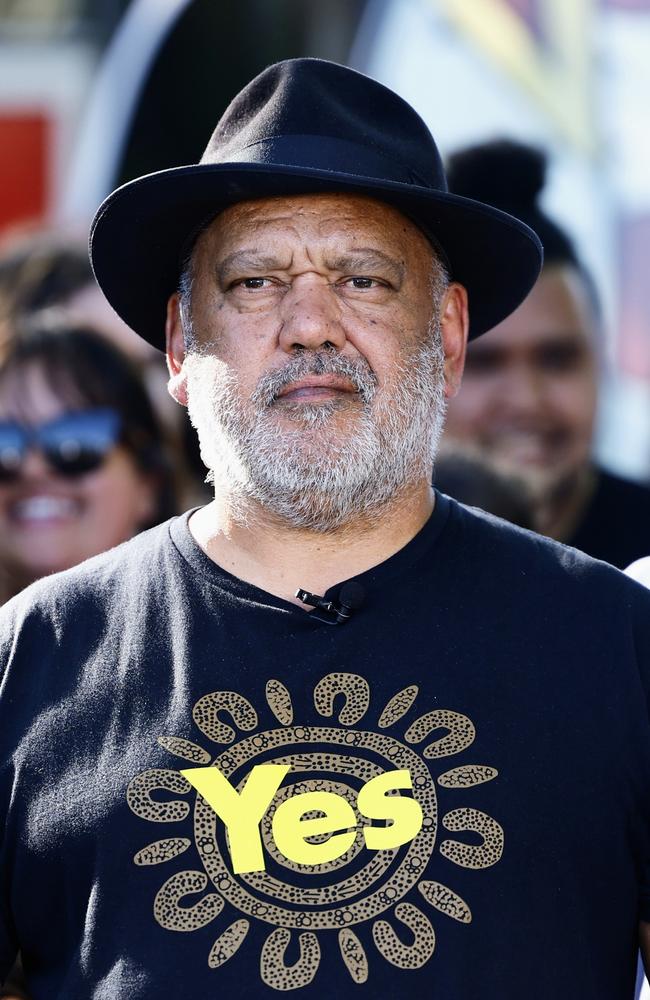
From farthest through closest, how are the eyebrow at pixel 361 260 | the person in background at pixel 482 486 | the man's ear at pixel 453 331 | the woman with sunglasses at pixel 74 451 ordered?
the woman with sunglasses at pixel 74 451
the person in background at pixel 482 486
the man's ear at pixel 453 331
the eyebrow at pixel 361 260

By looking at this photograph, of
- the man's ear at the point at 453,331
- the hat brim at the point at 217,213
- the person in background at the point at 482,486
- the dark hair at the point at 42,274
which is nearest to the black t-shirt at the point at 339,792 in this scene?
the man's ear at the point at 453,331

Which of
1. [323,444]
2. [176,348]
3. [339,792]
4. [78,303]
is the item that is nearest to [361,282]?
[323,444]

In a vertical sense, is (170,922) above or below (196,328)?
below

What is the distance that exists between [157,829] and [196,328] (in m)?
0.82

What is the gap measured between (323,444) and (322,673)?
35 cm

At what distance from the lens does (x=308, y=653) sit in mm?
2193

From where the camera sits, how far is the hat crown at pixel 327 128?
2.32 m

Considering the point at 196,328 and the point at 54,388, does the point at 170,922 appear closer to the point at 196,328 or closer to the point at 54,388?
the point at 196,328

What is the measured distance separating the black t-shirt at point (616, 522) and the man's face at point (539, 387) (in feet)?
0.31

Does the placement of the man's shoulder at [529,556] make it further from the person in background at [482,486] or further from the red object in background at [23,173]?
the red object in background at [23,173]

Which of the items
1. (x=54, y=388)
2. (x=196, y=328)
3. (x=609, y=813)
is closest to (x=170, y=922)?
(x=609, y=813)

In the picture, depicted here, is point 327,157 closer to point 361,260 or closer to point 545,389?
point 361,260

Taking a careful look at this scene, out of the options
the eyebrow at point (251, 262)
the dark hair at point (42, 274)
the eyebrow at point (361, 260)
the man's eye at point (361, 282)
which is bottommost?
the dark hair at point (42, 274)

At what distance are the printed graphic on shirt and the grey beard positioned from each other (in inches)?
11.6
